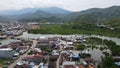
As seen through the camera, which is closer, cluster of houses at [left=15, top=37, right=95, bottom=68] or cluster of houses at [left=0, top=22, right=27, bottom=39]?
cluster of houses at [left=15, top=37, right=95, bottom=68]

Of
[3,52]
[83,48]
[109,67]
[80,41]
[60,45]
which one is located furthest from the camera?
[80,41]

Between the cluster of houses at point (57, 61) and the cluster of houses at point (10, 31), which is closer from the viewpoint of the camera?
the cluster of houses at point (57, 61)

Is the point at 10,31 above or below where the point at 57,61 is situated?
below

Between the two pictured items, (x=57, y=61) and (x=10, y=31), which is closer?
(x=57, y=61)

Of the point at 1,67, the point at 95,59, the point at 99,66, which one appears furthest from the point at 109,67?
the point at 1,67

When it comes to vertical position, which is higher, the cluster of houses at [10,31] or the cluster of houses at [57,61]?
the cluster of houses at [57,61]

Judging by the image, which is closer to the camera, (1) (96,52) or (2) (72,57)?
(2) (72,57)

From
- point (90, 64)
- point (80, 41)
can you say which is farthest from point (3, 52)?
point (80, 41)

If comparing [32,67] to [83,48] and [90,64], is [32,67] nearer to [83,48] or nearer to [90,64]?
[90,64]

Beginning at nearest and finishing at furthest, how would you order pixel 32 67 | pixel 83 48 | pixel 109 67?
1. pixel 109 67
2. pixel 32 67
3. pixel 83 48

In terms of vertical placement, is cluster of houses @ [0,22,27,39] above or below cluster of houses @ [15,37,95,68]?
below
